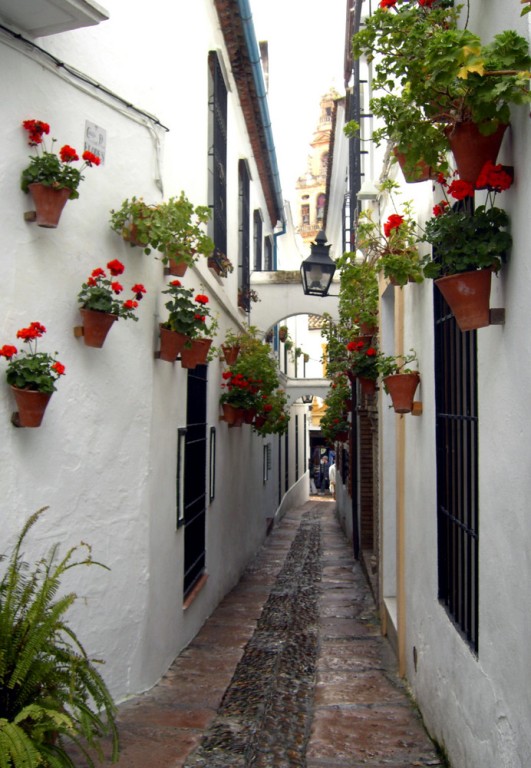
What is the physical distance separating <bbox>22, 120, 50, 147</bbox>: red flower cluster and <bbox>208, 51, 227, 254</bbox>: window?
14.4 ft

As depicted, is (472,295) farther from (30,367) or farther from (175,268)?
(175,268)

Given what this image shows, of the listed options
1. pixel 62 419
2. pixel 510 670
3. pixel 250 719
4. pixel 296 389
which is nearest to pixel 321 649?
pixel 250 719

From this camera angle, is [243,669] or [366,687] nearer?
[366,687]

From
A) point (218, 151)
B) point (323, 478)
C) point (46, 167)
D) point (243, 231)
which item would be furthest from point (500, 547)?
point (323, 478)

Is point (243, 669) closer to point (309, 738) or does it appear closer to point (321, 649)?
point (321, 649)

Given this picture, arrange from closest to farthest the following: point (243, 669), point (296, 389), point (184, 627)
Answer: point (243, 669), point (184, 627), point (296, 389)

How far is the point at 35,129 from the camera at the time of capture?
4.25m

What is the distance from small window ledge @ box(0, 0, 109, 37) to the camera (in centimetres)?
406

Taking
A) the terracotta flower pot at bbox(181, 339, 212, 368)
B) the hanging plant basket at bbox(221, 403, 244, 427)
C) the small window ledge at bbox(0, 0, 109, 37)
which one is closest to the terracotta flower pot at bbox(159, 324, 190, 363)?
the terracotta flower pot at bbox(181, 339, 212, 368)

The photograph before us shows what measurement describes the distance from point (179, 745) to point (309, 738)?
807 mm

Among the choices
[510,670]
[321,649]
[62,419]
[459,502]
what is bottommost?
[321,649]

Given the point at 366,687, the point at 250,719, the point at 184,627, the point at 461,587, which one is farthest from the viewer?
the point at 184,627

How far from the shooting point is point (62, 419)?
4625 mm

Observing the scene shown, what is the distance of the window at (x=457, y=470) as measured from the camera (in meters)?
3.84
